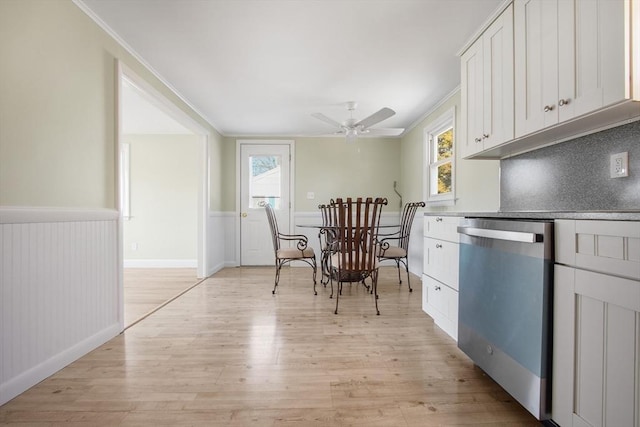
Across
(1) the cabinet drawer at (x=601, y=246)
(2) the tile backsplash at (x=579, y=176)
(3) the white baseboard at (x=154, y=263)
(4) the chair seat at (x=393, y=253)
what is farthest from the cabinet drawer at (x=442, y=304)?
(3) the white baseboard at (x=154, y=263)

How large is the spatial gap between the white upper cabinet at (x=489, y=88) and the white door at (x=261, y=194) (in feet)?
11.3

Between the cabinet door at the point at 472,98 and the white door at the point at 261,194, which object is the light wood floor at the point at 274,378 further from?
the white door at the point at 261,194

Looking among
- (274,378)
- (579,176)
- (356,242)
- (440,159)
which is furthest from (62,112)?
(440,159)

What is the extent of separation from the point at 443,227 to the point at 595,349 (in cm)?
116

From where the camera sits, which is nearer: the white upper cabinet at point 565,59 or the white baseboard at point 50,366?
the white upper cabinet at point 565,59

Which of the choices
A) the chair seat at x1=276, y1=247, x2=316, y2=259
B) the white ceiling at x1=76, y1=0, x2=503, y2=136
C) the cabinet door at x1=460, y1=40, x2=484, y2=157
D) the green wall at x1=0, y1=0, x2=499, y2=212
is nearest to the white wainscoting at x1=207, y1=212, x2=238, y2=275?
the chair seat at x1=276, y1=247, x2=316, y2=259

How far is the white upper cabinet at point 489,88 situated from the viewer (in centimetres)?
177

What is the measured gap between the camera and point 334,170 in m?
5.25

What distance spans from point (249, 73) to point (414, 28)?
5.02 feet

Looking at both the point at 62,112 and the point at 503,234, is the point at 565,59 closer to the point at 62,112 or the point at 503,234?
the point at 503,234

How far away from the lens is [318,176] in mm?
5234

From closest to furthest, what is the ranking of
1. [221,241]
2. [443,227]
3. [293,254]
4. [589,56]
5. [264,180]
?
1. [589,56]
2. [443,227]
3. [293,254]
4. [221,241]
5. [264,180]

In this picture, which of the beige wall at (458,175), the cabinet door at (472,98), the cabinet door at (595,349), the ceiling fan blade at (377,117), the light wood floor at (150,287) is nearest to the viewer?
the cabinet door at (595,349)

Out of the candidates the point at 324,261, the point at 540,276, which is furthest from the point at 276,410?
the point at 324,261
